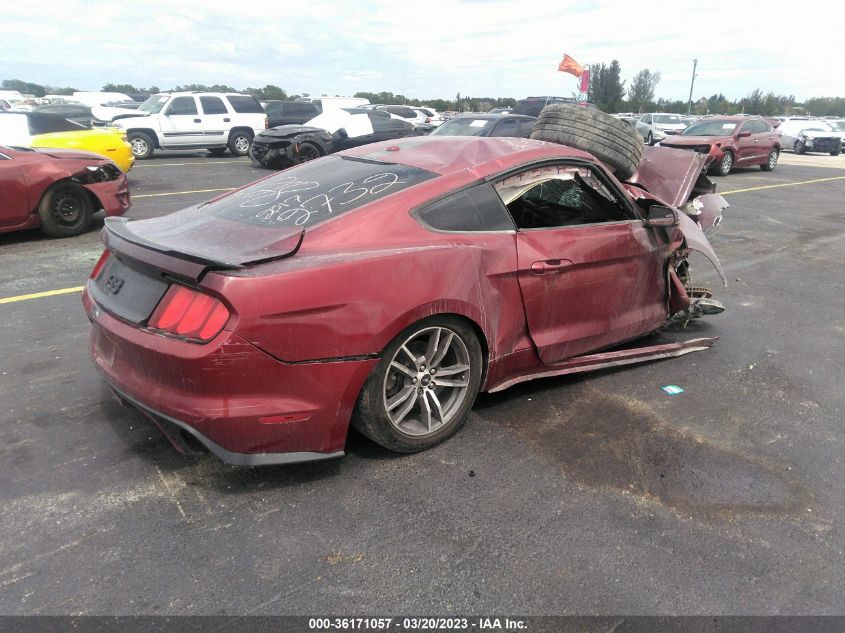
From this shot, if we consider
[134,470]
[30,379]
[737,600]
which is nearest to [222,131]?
[30,379]

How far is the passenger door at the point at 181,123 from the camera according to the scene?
1744 centimetres

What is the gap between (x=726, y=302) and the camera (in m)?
5.69

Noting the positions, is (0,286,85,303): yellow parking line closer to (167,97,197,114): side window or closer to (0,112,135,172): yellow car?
(0,112,135,172): yellow car

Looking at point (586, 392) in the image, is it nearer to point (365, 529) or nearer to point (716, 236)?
point (365, 529)

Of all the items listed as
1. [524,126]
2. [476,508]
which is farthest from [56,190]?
[524,126]

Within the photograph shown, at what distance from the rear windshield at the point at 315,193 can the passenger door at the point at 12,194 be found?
483 centimetres

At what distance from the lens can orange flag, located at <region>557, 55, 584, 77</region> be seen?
3522cm

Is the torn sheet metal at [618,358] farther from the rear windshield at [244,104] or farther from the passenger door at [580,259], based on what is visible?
the rear windshield at [244,104]

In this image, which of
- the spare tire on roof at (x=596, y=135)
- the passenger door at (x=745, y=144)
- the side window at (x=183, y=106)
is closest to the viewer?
the spare tire on roof at (x=596, y=135)

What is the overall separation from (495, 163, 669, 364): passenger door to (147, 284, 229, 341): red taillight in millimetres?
1544

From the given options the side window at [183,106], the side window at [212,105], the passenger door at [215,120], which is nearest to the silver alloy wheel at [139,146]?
the side window at [183,106]

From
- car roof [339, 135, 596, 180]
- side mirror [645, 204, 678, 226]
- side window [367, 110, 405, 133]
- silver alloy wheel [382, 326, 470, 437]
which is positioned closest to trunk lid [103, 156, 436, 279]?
car roof [339, 135, 596, 180]

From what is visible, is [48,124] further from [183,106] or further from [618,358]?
[618,358]

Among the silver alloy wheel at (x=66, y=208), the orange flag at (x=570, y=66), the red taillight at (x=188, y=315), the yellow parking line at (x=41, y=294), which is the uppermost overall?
the orange flag at (x=570, y=66)
